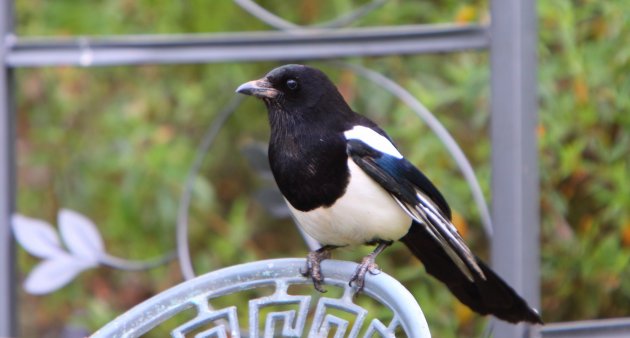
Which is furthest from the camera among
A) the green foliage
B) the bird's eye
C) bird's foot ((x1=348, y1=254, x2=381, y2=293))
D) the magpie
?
the green foliage

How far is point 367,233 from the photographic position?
217 cm

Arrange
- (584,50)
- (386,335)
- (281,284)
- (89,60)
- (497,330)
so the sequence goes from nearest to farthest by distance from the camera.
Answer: (386,335), (281,284), (497,330), (89,60), (584,50)

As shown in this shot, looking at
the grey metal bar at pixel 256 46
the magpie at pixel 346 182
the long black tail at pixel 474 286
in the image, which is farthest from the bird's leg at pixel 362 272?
the grey metal bar at pixel 256 46

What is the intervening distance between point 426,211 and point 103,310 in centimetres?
156

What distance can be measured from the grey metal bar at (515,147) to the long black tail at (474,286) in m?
0.07

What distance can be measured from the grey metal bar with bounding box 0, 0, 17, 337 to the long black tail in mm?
866

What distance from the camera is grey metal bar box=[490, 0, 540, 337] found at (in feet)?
7.25

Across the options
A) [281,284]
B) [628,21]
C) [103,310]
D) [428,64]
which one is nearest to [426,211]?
[281,284]

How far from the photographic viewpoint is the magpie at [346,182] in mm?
2121

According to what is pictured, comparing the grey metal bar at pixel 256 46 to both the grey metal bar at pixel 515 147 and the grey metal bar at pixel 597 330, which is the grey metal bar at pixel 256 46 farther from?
the grey metal bar at pixel 597 330

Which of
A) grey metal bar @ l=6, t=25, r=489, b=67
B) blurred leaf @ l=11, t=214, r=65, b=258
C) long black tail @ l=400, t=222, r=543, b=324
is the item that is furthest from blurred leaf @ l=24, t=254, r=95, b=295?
long black tail @ l=400, t=222, r=543, b=324

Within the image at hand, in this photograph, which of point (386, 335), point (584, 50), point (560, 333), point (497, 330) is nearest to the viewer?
point (386, 335)

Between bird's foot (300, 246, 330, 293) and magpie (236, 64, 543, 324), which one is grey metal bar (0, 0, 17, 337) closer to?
magpie (236, 64, 543, 324)

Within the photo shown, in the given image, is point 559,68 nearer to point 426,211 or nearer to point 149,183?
point 426,211
